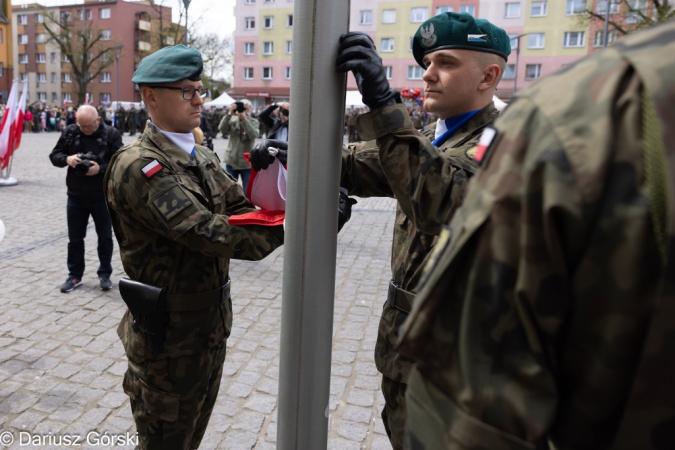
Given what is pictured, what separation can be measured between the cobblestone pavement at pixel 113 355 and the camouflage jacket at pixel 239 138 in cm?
255

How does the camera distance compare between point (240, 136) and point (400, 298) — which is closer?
point (400, 298)

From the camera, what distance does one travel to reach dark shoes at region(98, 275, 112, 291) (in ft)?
19.1

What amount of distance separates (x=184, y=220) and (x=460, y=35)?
122cm

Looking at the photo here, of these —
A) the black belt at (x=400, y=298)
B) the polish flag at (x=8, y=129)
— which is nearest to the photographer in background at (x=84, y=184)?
the black belt at (x=400, y=298)

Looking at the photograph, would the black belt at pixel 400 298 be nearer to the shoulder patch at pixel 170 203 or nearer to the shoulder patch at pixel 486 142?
the shoulder patch at pixel 170 203

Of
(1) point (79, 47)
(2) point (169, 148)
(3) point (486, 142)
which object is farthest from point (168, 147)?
(1) point (79, 47)

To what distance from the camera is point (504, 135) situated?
85 centimetres

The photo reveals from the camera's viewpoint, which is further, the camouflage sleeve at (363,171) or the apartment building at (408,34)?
the apartment building at (408,34)

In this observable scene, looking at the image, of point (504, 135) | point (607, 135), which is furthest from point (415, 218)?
point (607, 135)

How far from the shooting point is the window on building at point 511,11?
162ft

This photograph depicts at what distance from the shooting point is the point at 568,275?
785 millimetres

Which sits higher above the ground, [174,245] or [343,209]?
[343,209]

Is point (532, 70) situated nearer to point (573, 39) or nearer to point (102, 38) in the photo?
point (573, 39)

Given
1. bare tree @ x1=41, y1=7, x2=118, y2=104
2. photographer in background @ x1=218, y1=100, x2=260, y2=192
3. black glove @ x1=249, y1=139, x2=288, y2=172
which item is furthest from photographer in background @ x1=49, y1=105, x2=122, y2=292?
bare tree @ x1=41, y1=7, x2=118, y2=104
